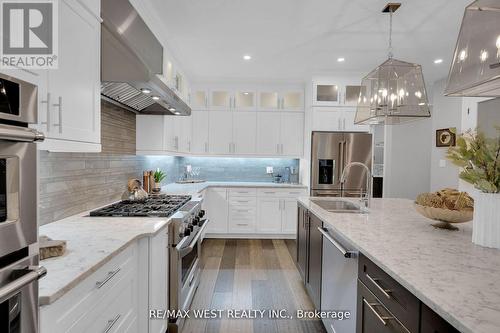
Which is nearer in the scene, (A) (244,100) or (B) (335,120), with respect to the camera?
(B) (335,120)

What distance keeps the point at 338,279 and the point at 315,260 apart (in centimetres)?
56

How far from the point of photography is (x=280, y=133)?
5.02m

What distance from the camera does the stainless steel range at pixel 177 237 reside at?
211 cm

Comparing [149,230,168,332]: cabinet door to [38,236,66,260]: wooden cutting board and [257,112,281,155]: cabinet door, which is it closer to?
[38,236,66,260]: wooden cutting board

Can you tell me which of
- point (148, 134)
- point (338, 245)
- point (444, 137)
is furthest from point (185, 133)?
point (444, 137)

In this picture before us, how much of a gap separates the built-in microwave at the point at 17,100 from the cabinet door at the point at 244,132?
4.22 m

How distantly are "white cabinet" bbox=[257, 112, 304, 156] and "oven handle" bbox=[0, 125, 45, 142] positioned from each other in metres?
4.29

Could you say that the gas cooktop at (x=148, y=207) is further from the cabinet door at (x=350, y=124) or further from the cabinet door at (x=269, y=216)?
the cabinet door at (x=350, y=124)

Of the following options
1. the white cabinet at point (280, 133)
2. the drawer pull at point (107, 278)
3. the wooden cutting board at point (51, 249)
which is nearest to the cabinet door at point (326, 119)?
the white cabinet at point (280, 133)

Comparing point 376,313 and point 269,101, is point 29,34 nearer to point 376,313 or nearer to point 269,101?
point 376,313

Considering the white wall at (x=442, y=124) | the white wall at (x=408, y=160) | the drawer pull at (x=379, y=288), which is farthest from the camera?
the white wall at (x=408, y=160)

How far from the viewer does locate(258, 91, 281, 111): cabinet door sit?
5.02 metres

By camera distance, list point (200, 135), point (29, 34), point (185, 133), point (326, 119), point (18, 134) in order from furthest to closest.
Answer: point (200, 135) → point (326, 119) → point (185, 133) → point (29, 34) → point (18, 134)

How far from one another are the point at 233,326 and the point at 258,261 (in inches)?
57.0
